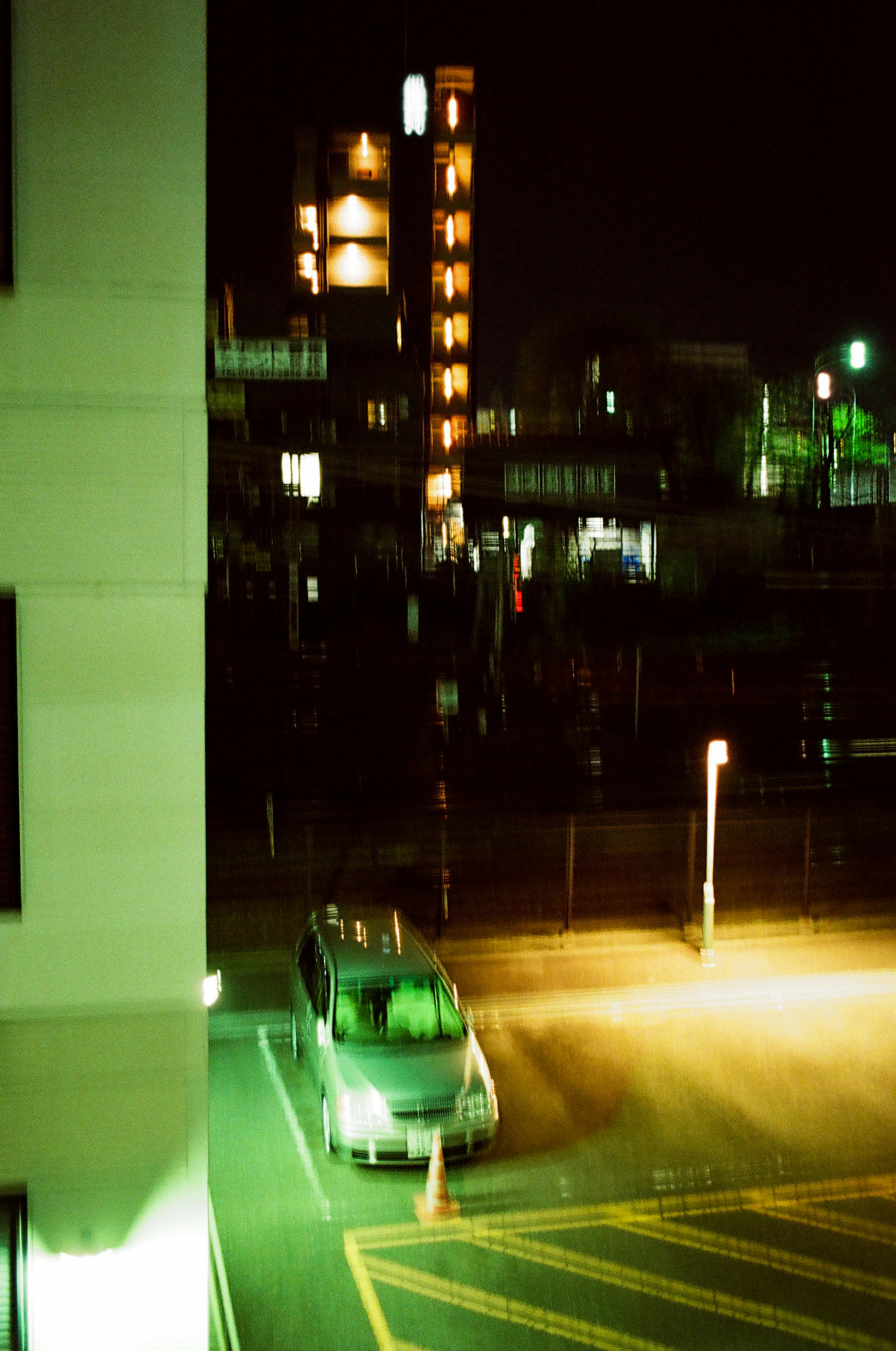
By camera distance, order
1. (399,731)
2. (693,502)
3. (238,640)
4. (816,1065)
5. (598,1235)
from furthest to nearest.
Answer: (693,502), (238,640), (399,731), (816,1065), (598,1235)

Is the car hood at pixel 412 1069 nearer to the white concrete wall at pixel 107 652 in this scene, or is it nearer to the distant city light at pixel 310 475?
the white concrete wall at pixel 107 652

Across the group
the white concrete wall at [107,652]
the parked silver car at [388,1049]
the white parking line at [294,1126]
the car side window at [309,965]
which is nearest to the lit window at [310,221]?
the car side window at [309,965]

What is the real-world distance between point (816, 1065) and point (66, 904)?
8.71m

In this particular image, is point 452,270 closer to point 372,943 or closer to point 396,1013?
point 372,943

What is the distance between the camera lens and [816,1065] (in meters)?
10.7

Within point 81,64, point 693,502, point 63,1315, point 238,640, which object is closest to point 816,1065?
point 63,1315

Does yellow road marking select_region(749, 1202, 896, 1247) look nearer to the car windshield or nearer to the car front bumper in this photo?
the car front bumper

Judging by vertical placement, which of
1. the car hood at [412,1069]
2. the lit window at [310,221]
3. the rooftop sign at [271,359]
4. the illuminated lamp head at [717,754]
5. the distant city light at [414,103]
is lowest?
the car hood at [412,1069]

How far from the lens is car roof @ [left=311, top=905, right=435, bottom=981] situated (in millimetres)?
9914

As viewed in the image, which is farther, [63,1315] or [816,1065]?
[816,1065]

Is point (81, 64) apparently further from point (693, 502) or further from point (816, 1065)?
point (693, 502)

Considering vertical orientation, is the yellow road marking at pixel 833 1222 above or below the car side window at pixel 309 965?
below

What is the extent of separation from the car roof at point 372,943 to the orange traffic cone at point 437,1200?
1.93 meters

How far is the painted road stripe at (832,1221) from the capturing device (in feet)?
25.8
